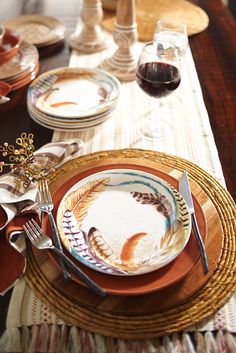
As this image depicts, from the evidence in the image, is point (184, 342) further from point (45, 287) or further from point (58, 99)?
point (58, 99)

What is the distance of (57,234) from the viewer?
0.61m

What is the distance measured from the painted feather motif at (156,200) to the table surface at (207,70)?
142mm

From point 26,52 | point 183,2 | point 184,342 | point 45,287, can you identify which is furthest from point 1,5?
point 184,342

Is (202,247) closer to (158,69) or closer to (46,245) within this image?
(46,245)

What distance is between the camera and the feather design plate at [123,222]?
586 millimetres

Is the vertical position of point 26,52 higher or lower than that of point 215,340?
higher

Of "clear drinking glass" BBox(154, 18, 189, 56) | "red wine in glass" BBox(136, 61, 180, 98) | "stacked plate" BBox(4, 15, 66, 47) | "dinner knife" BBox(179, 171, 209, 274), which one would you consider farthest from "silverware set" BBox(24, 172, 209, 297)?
"stacked plate" BBox(4, 15, 66, 47)

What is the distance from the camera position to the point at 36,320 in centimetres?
55

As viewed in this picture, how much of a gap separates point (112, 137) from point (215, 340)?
466 millimetres

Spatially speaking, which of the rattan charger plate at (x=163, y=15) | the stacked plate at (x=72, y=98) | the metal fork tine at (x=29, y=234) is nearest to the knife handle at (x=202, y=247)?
the metal fork tine at (x=29, y=234)

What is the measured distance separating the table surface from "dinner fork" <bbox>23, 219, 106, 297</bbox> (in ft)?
0.28

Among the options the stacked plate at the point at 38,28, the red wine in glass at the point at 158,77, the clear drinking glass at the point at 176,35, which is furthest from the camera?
the stacked plate at the point at 38,28

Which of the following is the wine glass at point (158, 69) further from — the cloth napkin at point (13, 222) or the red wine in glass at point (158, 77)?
the cloth napkin at point (13, 222)

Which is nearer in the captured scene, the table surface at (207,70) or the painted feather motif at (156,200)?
the painted feather motif at (156,200)
